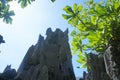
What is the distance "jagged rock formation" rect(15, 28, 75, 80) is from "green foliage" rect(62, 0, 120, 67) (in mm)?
45713

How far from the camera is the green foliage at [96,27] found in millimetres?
9125

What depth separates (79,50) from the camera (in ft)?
36.8

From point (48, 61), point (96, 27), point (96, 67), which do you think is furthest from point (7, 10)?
point (48, 61)

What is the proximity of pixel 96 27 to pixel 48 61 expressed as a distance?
5658 cm

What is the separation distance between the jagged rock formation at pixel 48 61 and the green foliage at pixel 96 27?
45.7 m

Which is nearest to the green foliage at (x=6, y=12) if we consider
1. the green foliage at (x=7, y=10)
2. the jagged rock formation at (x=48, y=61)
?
the green foliage at (x=7, y=10)

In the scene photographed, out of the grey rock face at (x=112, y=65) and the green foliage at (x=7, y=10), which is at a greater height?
the green foliage at (x=7, y=10)

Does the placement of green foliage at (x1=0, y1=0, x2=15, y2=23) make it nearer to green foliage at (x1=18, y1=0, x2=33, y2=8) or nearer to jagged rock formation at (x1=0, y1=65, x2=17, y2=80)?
green foliage at (x1=18, y1=0, x2=33, y2=8)

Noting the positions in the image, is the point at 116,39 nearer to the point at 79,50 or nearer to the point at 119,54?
the point at 119,54

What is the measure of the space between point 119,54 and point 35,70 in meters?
51.7

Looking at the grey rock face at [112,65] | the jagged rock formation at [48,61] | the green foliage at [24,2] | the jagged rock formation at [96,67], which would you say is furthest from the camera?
the jagged rock formation at [48,61]

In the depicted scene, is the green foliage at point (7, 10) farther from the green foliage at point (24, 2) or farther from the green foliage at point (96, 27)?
the green foliage at point (96, 27)

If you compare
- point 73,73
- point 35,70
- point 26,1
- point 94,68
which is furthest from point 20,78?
point 26,1

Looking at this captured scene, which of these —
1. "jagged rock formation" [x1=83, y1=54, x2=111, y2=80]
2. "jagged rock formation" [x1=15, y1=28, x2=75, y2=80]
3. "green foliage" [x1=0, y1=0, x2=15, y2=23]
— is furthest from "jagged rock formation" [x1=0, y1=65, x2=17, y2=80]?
"green foliage" [x1=0, y1=0, x2=15, y2=23]
